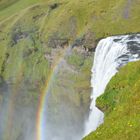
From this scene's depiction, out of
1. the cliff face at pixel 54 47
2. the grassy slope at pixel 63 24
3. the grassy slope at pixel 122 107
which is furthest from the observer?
the cliff face at pixel 54 47

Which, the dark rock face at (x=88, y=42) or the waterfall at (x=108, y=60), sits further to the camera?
the dark rock face at (x=88, y=42)

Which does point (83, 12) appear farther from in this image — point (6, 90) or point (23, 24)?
point (6, 90)

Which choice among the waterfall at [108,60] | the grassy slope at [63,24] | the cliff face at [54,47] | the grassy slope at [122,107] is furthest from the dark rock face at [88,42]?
the grassy slope at [122,107]

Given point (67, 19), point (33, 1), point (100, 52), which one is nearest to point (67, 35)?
point (67, 19)

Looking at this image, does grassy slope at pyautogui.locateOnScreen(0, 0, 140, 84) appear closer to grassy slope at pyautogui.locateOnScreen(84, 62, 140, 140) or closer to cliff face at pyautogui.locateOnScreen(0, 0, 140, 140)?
cliff face at pyautogui.locateOnScreen(0, 0, 140, 140)

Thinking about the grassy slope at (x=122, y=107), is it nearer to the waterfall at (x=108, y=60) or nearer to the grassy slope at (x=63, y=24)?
the waterfall at (x=108, y=60)

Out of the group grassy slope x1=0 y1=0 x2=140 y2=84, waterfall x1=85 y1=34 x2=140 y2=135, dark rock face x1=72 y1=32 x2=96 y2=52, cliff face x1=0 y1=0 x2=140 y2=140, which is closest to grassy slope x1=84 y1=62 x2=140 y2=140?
waterfall x1=85 y1=34 x2=140 y2=135
